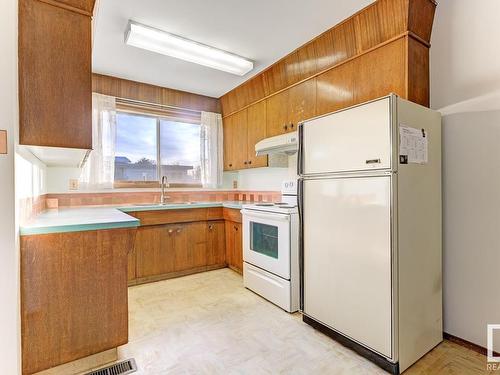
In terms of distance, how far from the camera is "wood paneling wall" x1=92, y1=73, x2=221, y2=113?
10.8 ft

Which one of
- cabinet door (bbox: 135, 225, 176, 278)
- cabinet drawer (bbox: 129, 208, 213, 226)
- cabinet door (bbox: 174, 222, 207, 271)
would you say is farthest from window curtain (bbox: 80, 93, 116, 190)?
cabinet door (bbox: 174, 222, 207, 271)

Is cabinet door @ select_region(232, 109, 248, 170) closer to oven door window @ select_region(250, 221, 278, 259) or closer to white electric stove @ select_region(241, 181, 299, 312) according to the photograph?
white electric stove @ select_region(241, 181, 299, 312)

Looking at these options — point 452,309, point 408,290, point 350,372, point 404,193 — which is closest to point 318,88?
point 404,193

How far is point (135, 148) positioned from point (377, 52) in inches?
120

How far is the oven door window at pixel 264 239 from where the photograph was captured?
2.58 m

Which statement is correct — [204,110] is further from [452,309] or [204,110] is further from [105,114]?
[452,309]

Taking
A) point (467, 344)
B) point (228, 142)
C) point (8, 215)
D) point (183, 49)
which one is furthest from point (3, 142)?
point (467, 344)

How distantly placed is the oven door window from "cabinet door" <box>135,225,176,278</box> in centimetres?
108

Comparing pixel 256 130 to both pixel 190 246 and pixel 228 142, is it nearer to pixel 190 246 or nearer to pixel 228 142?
pixel 228 142

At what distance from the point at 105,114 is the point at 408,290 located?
11.6 ft

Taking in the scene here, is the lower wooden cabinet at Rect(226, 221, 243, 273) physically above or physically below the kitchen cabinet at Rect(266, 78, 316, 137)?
below

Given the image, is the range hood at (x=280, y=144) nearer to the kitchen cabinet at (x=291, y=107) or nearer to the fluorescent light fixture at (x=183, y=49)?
the kitchen cabinet at (x=291, y=107)

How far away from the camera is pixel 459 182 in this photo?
193 centimetres

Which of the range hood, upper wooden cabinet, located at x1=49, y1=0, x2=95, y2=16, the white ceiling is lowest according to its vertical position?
the range hood
